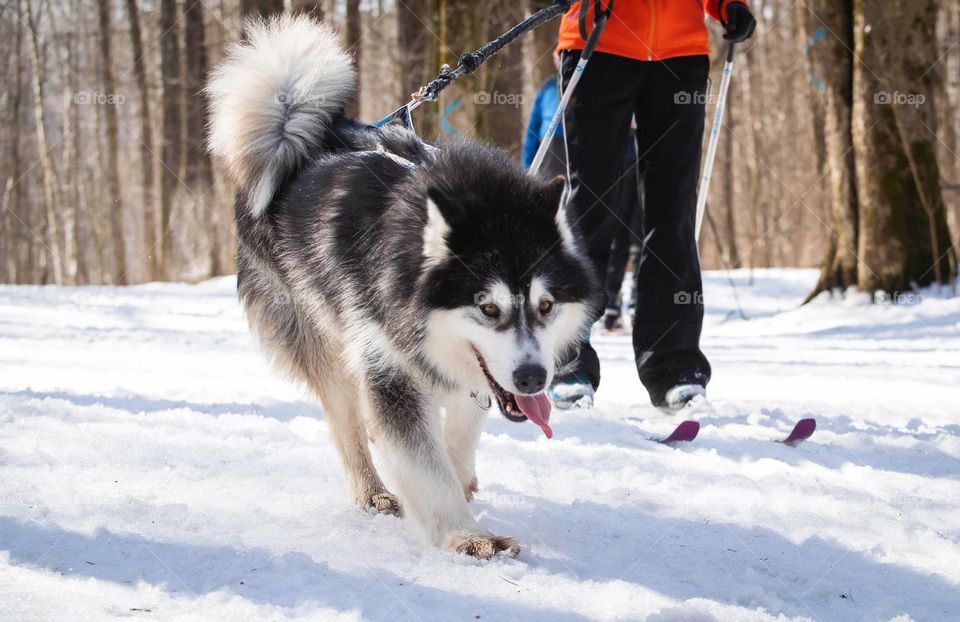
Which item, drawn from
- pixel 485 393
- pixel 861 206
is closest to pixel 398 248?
pixel 485 393

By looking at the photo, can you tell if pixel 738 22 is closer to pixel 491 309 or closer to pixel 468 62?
pixel 468 62


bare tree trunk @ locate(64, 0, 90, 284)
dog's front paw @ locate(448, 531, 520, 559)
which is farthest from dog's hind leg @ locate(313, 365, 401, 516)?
bare tree trunk @ locate(64, 0, 90, 284)

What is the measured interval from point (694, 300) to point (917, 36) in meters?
4.98

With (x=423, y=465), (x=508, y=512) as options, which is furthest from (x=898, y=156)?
(x=423, y=465)

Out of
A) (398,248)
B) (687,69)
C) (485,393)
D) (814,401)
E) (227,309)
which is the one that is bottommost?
(227,309)

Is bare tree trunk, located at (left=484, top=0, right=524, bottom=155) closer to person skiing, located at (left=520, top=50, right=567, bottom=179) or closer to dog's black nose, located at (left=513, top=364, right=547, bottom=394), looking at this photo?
person skiing, located at (left=520, top=50, right=567, bottom=179)

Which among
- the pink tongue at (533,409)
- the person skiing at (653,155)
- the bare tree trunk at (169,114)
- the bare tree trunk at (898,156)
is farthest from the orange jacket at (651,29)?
the bare tree trunk at (169,114)

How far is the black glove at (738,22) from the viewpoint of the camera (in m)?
3.83

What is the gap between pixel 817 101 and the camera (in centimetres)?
848

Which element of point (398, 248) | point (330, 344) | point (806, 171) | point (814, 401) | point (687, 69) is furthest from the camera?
point (806, 171)

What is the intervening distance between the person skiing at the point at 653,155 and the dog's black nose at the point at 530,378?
152 cm

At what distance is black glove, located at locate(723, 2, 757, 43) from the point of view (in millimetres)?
3828

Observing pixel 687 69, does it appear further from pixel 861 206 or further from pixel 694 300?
pixel 861 206

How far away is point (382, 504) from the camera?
285 centimetres
